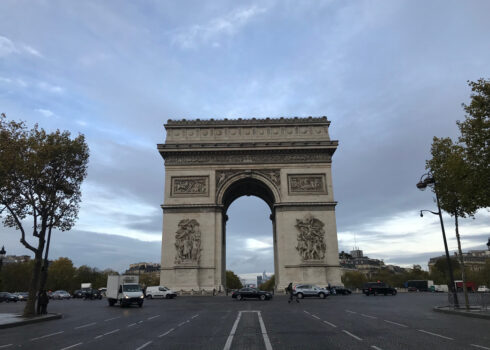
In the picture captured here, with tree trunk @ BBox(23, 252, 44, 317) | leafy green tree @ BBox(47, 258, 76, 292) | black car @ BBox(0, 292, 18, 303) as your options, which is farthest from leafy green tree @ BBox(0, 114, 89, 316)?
leafy green tree @ BBox(47, 258, 76, 292)

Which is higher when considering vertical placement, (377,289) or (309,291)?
A: (309,291)

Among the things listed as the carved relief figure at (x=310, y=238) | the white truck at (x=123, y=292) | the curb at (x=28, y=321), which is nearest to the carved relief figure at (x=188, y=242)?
the white truck at (x=123, y=292)

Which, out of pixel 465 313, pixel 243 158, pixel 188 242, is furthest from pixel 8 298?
pixel 465 313

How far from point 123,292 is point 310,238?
19.2 meters

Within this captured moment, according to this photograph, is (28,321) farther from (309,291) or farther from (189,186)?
(189,186)

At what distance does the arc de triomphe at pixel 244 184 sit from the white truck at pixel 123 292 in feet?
27.3

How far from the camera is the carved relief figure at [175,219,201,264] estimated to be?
123 feet

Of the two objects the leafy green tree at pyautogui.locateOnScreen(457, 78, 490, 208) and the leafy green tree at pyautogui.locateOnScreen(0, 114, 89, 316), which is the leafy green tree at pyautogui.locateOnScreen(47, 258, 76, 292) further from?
the leafy green tree at pyautogui.locateOnScreen(457, 78, 490, 208)

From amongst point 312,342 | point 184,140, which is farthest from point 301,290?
point 312,342

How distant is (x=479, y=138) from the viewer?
16391mm

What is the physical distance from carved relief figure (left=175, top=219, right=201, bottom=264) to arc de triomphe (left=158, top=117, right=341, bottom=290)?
0.10 m

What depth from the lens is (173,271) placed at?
121ft

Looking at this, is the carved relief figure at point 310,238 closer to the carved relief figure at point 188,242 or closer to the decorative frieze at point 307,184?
the decorative frieze at point 307,184

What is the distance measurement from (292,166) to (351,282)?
9139cm
